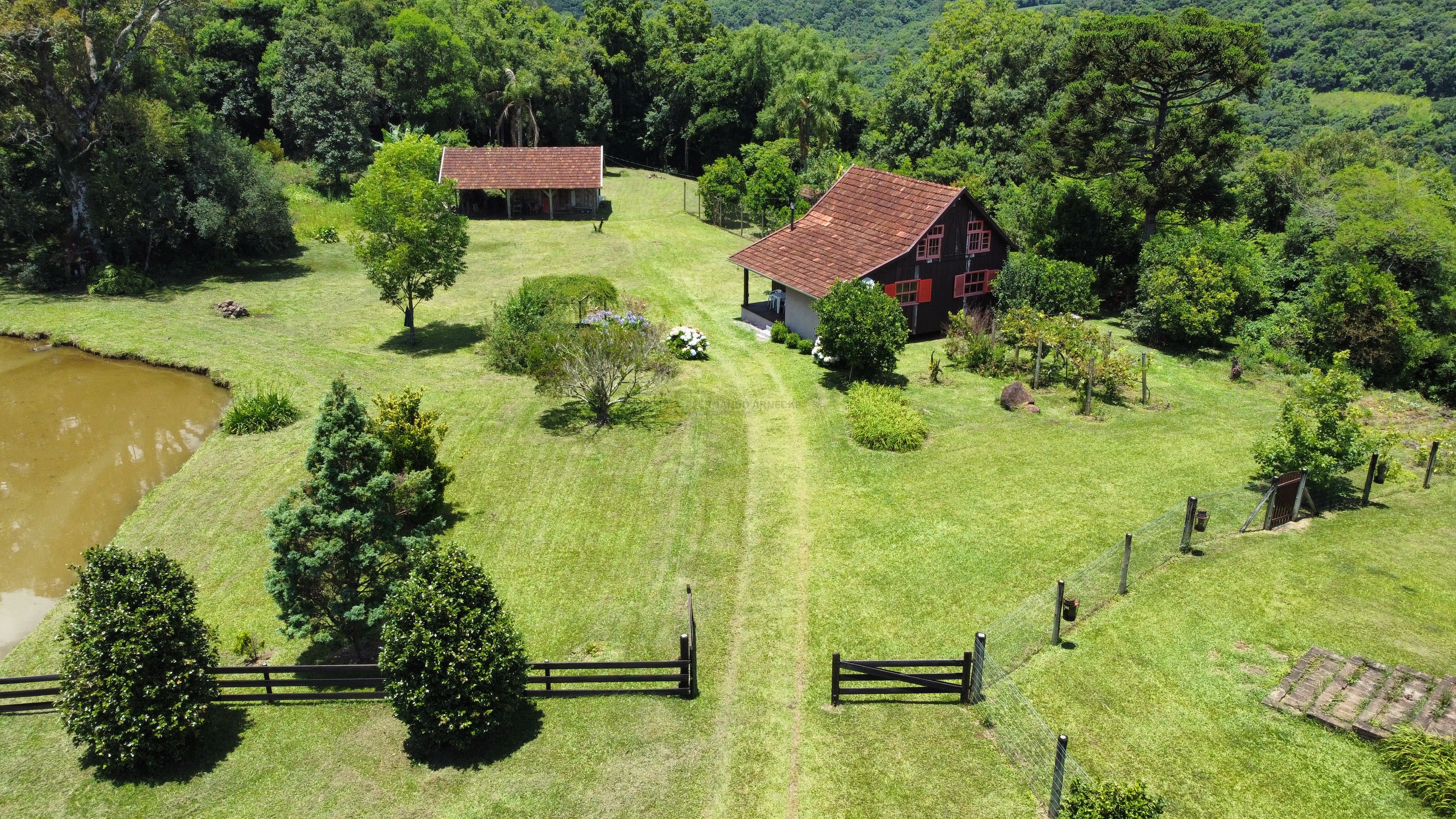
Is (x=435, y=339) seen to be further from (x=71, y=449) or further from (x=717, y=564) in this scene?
(x=717, y=564)

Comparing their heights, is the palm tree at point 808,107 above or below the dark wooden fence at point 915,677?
above

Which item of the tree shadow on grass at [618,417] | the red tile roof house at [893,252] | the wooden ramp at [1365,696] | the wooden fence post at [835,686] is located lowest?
the wooden fence post at [835,686]

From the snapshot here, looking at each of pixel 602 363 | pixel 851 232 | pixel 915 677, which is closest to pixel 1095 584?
pixel 915 677

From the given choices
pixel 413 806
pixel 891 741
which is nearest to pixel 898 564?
pixel 891 741

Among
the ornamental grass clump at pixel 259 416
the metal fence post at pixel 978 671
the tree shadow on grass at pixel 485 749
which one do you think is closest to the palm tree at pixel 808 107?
the ornamental grass clump at pixel 259 416

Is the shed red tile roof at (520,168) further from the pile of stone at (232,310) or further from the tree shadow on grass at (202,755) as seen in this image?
the tree shadow on grass at (202,755)

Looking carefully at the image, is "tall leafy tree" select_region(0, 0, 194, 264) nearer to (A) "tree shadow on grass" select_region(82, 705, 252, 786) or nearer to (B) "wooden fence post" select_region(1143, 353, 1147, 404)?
(A) "tree shadow on grass" select_region(82, 705, 252, 786)

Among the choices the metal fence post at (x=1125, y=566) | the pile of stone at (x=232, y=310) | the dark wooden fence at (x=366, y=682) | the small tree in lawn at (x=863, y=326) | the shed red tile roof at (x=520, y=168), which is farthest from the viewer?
the shed red tile roof at (x=520, y=168)
